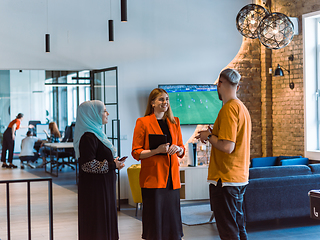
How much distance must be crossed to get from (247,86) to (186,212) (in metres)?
3.30

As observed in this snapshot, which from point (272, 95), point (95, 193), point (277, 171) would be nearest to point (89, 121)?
point (95, 193)

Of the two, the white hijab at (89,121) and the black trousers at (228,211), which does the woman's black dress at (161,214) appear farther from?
the black trousers at (228,211)

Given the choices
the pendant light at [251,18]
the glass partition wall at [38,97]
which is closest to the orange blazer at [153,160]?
the pendant light at [251,18]

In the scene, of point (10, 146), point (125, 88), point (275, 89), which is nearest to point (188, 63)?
point (125, 88)

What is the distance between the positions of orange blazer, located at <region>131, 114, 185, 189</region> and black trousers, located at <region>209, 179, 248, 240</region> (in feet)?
2.42

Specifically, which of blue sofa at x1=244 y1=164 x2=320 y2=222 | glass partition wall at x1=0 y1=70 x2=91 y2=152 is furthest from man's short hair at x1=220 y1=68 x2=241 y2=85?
glass partition wall at x1=0 y1=70 x2=91 y2=152

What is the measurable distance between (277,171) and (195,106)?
276cm

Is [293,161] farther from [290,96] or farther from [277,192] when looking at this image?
[290,96]

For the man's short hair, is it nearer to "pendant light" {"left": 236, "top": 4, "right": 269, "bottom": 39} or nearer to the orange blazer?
the orange blazer

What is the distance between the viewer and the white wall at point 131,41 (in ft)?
23.2

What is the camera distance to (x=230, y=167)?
2949mm

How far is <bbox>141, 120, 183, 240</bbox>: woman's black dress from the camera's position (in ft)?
11.8

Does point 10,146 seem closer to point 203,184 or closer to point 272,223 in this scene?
point 203,184

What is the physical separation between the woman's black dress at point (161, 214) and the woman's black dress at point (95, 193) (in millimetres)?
332
